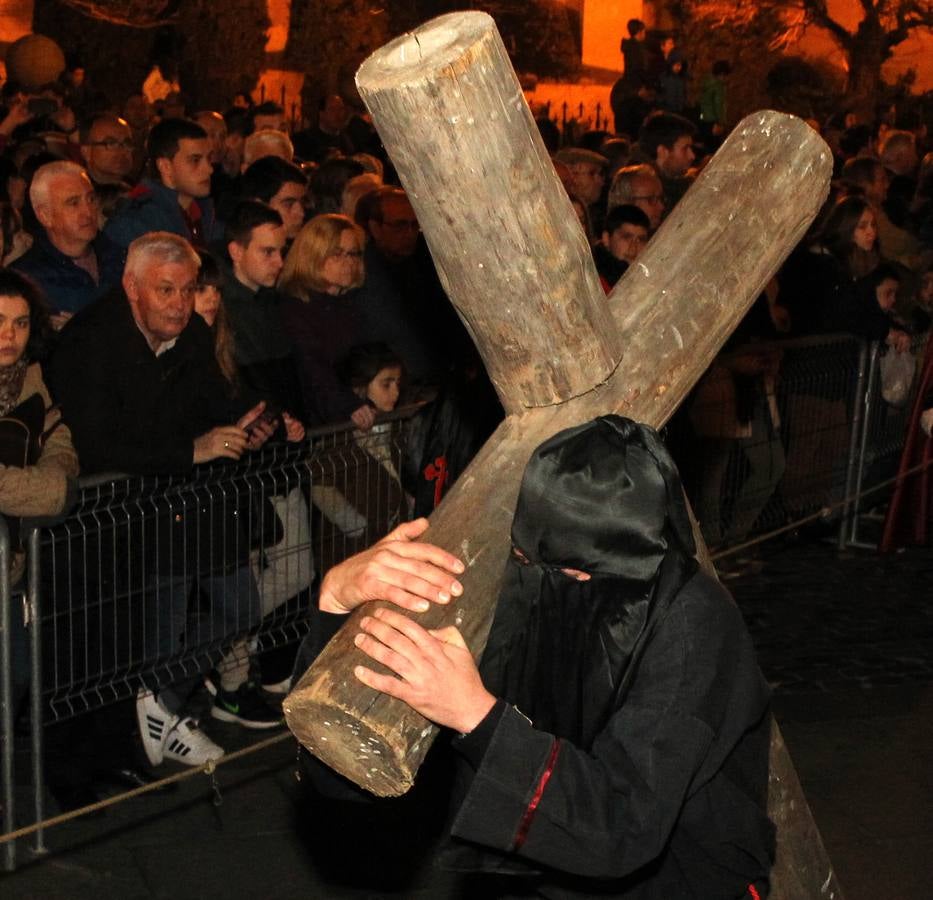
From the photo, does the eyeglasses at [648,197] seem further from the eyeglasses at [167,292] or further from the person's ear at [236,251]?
the eyeglasses at [167,292]

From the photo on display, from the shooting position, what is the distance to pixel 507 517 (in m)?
3.07

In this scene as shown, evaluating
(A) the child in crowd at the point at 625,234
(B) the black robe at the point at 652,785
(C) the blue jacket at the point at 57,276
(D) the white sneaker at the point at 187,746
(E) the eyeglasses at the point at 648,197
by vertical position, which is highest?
(B) the black robe at the point at 652,785

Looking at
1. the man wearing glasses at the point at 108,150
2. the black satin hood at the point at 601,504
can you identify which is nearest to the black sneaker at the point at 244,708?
the man wearing glasses at the point at 108,150

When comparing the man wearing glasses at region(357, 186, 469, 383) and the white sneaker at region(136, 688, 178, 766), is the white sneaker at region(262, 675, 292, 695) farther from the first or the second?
the man wearing glasses at region(357, 186, 469, 383)

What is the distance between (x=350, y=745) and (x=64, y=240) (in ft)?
15.4

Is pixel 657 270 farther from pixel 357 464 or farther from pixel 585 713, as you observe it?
pixel 357 464

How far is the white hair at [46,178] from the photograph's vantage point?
690cm

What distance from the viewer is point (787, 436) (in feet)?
28.8

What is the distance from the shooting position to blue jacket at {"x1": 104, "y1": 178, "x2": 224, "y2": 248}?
25.3ft

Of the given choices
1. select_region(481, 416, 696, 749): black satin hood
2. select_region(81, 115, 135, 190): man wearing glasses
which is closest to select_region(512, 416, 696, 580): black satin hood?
select_region(481, 416, 696, 749): black satin hood

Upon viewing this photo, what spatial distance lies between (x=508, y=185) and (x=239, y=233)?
4203 mm

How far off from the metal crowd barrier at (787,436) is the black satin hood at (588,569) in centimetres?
493

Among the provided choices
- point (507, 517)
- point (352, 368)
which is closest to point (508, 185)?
point (507, 517)

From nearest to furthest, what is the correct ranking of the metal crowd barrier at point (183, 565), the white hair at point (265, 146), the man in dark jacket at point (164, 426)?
the metal crowd barrier at point (183, 565) → the man in dark jacket at point (164, 426) → the white hair at point (265, 146)
